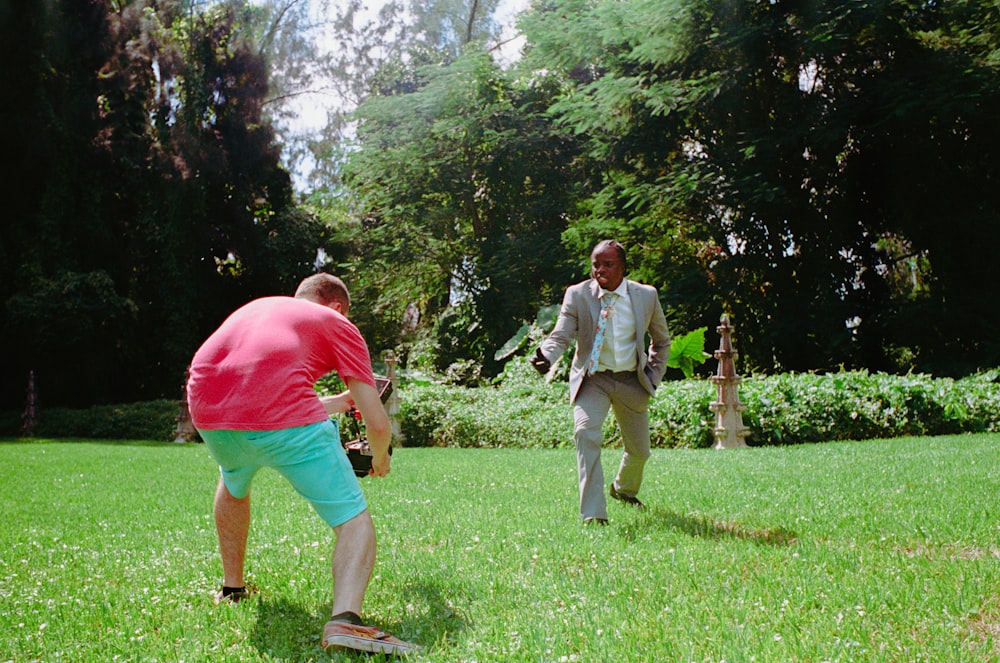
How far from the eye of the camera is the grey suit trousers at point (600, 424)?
5.97m

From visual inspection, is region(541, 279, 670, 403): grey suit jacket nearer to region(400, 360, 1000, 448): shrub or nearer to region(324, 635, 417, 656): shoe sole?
region(324, 635, 417, 656): shoe sole

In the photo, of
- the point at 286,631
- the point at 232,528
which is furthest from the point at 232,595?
the point at 286,631

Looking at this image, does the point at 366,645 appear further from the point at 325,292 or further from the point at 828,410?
the point at 828,410

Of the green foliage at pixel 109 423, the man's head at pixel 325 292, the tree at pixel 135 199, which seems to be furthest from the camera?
Answer: the tree at pixel 135 199

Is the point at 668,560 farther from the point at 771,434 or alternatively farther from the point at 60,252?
the point at 60,252

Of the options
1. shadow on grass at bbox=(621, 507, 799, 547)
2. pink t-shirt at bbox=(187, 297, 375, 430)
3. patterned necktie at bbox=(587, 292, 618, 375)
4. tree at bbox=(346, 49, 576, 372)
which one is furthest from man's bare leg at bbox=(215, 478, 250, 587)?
tree at bbox=(346, 49, 576, 372)

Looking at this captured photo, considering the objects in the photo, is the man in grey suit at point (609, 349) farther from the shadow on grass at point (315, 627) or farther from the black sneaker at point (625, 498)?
the shadow on grass at point (315, 627)

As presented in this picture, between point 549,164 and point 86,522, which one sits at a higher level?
point 549,164

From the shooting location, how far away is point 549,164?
29.0 m

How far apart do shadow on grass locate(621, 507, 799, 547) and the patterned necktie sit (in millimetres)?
1184

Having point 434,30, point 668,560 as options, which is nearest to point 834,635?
point 668,560

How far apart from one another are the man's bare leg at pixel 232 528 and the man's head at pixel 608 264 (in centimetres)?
321

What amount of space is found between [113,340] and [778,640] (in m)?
27.9

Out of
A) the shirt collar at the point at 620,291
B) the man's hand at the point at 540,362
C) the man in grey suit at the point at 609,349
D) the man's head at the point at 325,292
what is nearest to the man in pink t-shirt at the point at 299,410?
the man's head at the point at 325,292
